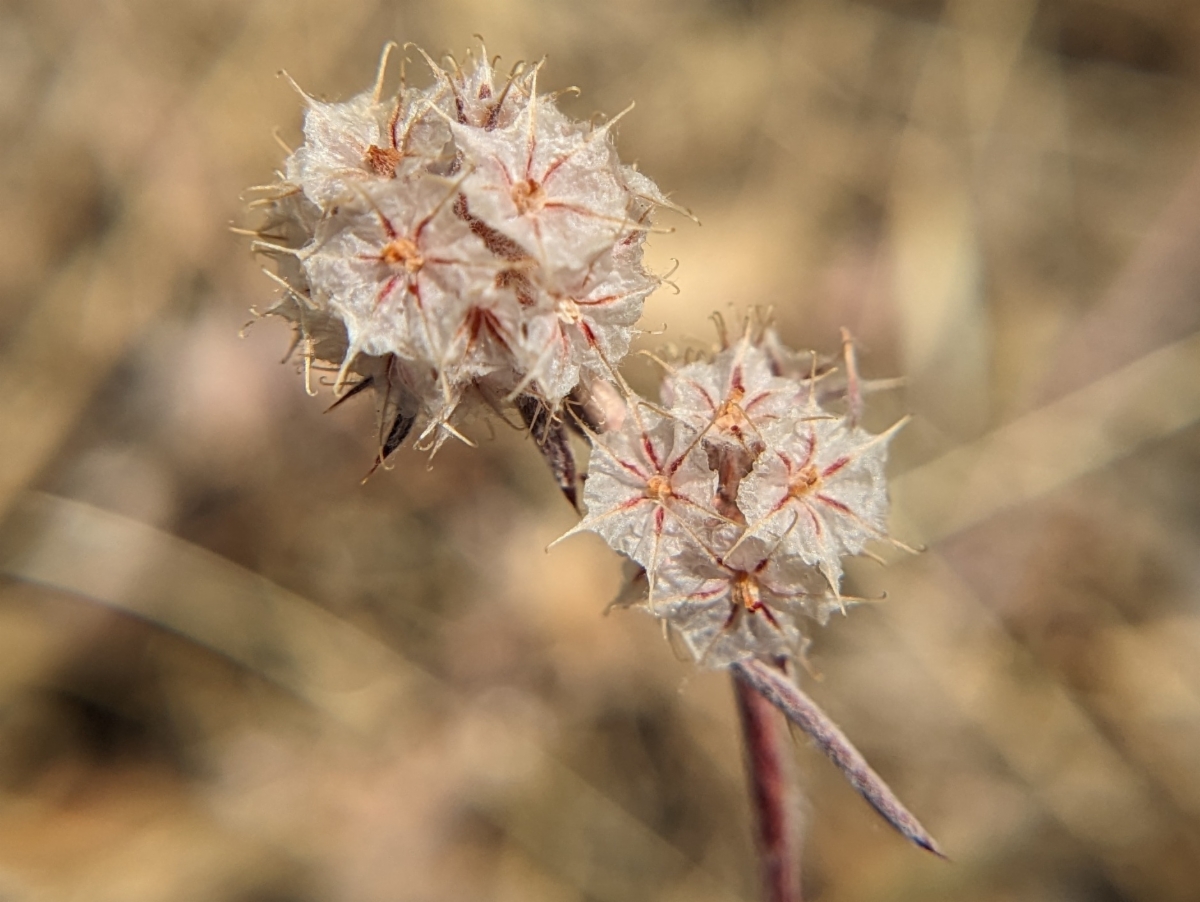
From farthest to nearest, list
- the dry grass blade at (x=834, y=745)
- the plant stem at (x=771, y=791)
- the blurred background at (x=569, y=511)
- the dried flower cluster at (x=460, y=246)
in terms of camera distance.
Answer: the blurred background at (x=569, y=511)
the plant stem at (x=771, y=791)
the dry grass blade at (x=834, y=745)
the dried flower cluster at (x=460, y=246)

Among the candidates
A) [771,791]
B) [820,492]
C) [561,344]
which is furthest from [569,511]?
[561,344]

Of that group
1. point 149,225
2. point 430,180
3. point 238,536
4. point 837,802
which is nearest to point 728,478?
point 430,180

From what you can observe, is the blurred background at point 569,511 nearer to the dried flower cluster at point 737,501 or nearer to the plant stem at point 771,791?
the plant stem at point 771,791

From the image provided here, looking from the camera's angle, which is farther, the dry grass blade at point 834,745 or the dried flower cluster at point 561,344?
the dry grass blade at point 834,745

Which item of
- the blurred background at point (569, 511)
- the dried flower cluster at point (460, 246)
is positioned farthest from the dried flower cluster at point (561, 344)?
the blurred background at point (569, 511)

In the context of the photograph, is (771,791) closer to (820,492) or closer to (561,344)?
(820,492)

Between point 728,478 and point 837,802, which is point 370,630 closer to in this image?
point 837,802
